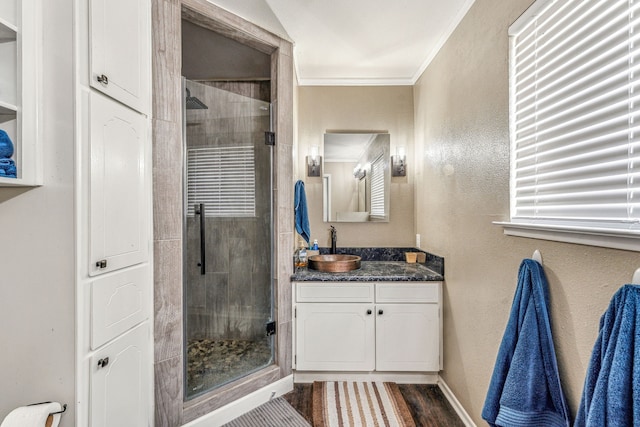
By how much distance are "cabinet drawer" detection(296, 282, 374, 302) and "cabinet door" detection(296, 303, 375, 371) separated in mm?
45

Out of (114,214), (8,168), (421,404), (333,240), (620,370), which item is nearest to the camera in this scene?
(620,370)

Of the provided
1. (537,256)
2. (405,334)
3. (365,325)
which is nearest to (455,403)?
(405,334)

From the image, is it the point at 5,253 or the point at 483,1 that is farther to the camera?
the point at 483,1

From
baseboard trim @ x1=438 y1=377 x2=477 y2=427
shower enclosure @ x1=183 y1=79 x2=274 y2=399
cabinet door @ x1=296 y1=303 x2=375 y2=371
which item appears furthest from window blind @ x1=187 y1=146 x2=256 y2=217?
baseboard trim @ x1=438 y1=377 x2=477 y2=427

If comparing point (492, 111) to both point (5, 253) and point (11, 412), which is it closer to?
point (5, 253)

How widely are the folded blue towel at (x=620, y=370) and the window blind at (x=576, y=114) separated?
0.23m

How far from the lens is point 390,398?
2211 mm

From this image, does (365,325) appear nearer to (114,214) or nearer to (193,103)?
(114,214)

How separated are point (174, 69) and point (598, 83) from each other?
1871mm

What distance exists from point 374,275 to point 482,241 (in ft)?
2.83

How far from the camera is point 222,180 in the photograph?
2133mm

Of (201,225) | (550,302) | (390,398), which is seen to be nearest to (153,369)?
(201,225)

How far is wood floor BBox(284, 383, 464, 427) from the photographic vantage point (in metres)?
1.99

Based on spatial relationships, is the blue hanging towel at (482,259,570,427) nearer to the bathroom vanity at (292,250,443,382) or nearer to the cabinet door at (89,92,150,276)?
the bathroom vanity at (292,250,443,382)
